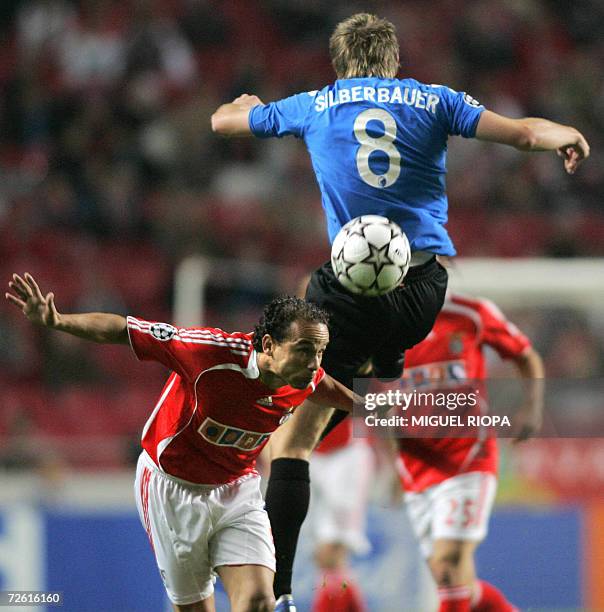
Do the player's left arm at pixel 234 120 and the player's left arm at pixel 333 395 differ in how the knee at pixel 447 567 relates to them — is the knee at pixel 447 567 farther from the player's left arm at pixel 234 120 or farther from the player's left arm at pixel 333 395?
the player's left arm at pixel 234 120

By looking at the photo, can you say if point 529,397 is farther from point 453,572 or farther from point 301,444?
point 301,444

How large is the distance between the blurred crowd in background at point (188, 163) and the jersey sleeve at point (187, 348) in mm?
5811

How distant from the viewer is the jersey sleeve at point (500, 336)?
6840 millimetres

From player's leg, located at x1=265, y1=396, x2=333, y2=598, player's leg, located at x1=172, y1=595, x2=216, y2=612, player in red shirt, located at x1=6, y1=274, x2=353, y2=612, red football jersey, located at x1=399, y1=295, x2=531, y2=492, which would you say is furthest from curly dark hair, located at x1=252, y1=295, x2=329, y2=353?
red football jersey, located at x1=399, y1=295, x2=531, y2=492

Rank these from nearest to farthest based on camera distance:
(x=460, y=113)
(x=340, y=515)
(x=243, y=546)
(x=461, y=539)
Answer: (x=460, y=113), (x=243, y=546), (x=461, y=539), (x=340, y=515)

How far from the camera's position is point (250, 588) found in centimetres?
511

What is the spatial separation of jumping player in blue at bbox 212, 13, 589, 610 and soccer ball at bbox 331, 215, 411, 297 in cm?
11

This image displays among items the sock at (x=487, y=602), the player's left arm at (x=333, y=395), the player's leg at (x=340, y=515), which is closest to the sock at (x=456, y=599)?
the sock at (x=487, y=602)

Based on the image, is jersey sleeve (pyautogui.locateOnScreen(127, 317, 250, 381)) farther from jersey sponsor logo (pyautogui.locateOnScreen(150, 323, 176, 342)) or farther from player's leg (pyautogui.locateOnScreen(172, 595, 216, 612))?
player's leg (pyautogui.locateOnScreen(172, 595, 216, 612))

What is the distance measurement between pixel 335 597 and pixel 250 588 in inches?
134

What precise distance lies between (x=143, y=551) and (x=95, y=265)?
372 centimetres

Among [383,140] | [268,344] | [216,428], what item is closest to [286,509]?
[216,428]

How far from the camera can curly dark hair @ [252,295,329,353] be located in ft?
16.0

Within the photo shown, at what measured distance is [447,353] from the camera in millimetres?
6816
